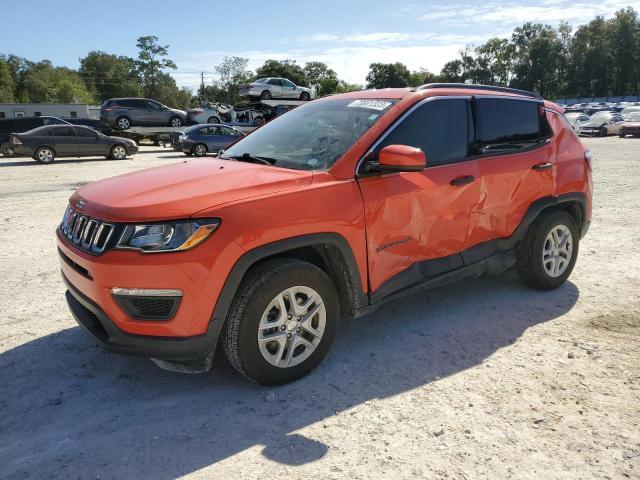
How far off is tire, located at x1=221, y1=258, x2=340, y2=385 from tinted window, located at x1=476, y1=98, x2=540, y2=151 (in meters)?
1.94

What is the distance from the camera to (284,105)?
28.7 m


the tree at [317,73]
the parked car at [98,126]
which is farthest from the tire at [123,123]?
the tree at [317,73]

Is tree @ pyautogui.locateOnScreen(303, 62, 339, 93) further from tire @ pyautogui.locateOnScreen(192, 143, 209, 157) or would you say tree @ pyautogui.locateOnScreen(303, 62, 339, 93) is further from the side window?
the side window

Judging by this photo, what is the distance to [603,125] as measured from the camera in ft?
106

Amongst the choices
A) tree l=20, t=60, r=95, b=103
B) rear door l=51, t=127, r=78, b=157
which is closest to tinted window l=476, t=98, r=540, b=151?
rear door l=51, t=127, r=78, b=157

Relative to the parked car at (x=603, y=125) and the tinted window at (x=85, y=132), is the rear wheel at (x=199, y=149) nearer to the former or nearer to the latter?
the tinted window at (x=85, y=132)

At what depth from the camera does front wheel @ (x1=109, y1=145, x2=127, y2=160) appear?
20.1 metres

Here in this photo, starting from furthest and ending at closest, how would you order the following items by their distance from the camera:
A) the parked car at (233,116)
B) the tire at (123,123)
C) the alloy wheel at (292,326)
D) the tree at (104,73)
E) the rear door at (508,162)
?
the tree at (104,73) < the parked car at (233,116) < the tire at (123,123) < the rear door at (508,162) < the alloy wheel at (292,326)

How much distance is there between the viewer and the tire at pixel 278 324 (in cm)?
281

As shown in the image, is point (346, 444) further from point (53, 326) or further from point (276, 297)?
point (53, 326)

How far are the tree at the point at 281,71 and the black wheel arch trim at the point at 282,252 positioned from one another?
255 feet

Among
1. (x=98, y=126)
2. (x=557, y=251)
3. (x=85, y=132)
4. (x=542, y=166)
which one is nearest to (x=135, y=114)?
(x=98, y=126)

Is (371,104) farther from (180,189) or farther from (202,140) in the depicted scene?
(202,140)

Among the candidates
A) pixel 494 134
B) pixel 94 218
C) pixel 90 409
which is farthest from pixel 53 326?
pixel 494 134
